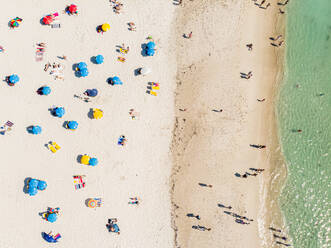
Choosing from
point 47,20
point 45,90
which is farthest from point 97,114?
point 47,20

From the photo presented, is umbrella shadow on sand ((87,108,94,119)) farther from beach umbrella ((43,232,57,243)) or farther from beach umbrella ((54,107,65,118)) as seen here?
beach umbrella ((43,232,57,243))

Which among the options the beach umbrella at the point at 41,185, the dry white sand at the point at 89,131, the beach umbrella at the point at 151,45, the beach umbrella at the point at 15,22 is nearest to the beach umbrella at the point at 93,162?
the dry white sand at the point at 89,131

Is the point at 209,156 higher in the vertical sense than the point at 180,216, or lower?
higher

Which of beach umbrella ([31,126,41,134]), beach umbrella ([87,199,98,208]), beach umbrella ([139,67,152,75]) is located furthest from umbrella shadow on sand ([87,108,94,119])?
beach umbrella ([87,199,98,208])

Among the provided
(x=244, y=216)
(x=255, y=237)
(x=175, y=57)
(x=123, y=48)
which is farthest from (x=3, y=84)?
(x=255, y=237)

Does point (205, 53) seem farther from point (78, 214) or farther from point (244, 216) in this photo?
point (78, 214)
